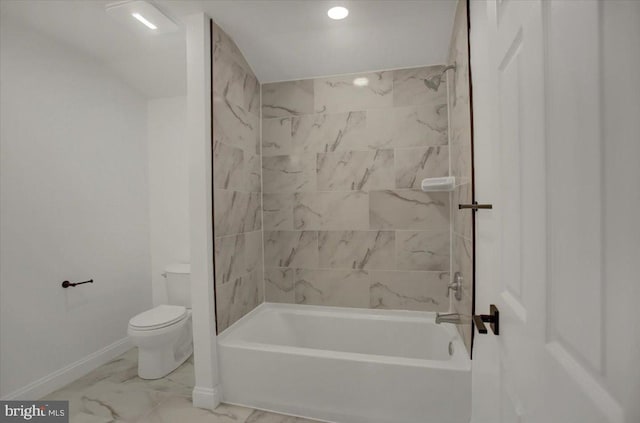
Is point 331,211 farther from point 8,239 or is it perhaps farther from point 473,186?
point 8,239

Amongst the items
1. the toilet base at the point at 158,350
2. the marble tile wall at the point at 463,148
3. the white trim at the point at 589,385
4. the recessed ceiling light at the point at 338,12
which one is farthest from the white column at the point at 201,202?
the white trim at the point at 589,385

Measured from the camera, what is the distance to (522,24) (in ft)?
2.24

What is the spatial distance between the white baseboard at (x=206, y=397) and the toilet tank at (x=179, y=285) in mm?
927

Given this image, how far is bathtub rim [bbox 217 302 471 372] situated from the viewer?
1659mm

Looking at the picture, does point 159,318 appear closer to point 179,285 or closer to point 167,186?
point 179,285

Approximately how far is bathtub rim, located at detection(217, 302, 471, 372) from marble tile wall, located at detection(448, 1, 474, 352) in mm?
114

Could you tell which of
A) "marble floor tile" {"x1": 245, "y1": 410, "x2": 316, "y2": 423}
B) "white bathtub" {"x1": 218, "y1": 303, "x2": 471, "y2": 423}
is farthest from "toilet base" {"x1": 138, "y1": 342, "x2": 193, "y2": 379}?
"marble floor tile" {"x1": 245, "y1": 410, "x2": 316, "y2": 423}

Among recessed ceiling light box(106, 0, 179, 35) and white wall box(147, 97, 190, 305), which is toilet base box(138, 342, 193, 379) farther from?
→ recessed ceiling light box(106, 0, 179, 35)

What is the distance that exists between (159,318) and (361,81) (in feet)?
8.38

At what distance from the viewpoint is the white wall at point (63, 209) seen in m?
1.91

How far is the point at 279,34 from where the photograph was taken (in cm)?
211

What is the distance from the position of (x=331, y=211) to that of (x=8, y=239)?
2253 millimetres

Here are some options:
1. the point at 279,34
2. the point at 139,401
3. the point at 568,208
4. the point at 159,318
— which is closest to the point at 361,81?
the point at 279,34

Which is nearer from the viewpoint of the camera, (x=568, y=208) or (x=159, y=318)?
(x=568, y=208)
